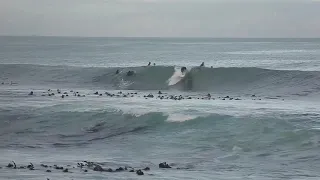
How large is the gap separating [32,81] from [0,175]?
48101 millimetres

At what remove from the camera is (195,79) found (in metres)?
60.7

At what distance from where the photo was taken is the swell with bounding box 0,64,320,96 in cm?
5425

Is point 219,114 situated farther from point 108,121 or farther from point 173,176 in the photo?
point 173,176

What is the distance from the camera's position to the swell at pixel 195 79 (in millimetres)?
54250

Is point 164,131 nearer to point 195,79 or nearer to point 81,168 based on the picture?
point 81,168

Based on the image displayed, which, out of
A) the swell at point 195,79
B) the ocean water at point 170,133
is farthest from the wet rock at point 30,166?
the swell at point 195,79

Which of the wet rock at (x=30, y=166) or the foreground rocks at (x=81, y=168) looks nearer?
the foreground rocks at (x=81, y=168)

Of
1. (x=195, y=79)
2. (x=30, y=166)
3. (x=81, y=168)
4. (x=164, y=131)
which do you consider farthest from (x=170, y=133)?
(x=195, y=79)

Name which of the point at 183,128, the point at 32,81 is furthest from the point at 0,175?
the point at 32,81

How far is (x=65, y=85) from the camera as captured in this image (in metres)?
63.1

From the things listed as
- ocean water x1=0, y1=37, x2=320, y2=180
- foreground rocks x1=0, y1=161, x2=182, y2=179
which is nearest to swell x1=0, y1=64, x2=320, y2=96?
ocean water x1=0, y1=37, x2=320, y2=180

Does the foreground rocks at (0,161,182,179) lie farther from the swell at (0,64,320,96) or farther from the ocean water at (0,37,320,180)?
the swell at (0,64,320,96)

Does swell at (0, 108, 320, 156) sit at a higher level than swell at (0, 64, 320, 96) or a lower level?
lower

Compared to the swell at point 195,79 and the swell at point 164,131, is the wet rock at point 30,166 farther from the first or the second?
the swell at point 195,79
